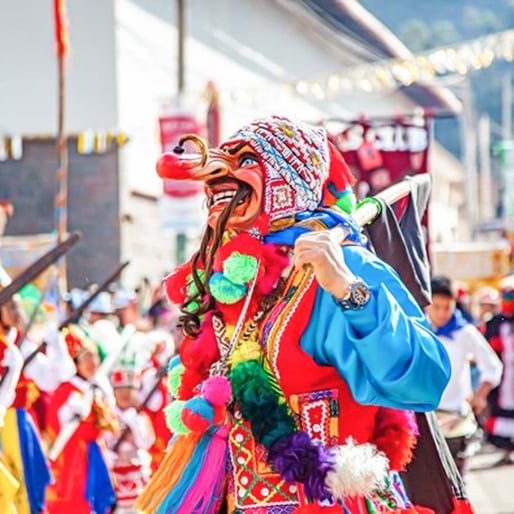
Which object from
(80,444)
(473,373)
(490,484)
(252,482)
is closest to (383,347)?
(252,482)

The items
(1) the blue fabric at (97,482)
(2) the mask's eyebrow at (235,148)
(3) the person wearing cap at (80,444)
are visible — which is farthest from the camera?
(1) the blue fabric at (97,482)

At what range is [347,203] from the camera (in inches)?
177

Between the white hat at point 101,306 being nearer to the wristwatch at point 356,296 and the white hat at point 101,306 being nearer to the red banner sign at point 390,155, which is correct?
the red banner sign at point 390,155

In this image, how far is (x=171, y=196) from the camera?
1515cm

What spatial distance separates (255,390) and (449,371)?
1.86 feet

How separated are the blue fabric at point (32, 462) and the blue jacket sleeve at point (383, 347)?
11.6ft

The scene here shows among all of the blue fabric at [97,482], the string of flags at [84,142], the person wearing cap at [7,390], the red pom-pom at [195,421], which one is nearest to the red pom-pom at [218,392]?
the red pom-pom at [195,421]

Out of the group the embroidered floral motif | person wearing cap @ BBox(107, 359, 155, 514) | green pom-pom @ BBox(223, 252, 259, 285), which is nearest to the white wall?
person wearing cap @ BBox(107, 359, 155, 514)

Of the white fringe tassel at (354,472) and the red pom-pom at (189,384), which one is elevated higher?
the red pom-pom at (189,384)

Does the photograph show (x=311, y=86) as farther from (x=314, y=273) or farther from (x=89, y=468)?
(x=314, y=273)

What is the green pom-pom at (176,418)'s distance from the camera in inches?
170

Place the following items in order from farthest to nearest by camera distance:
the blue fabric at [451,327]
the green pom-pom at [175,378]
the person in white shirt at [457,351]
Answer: the blue fabric at [451,327]
the person in white shirt at [457,351]
the green pom-pom at [175,378]

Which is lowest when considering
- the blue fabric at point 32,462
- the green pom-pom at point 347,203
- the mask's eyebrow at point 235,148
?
the blue fabric at point 32,462

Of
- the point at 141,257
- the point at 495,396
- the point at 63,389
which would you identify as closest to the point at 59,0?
the point at 63,389
